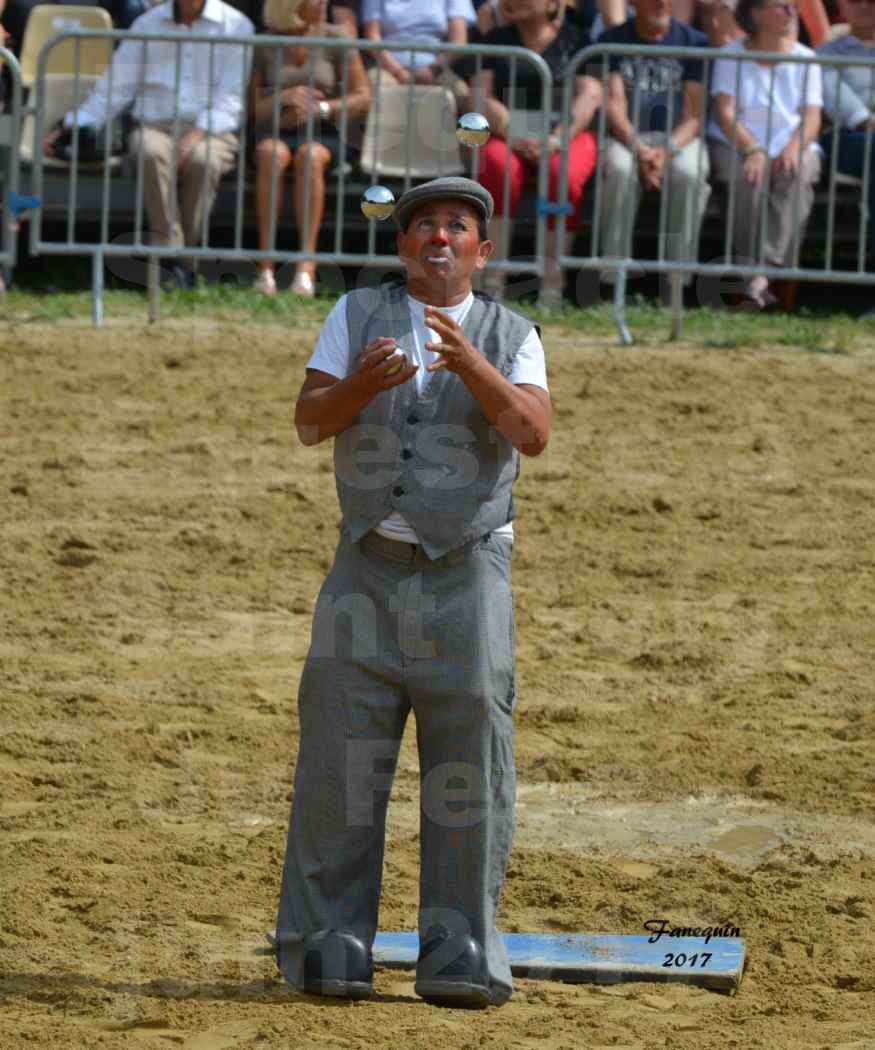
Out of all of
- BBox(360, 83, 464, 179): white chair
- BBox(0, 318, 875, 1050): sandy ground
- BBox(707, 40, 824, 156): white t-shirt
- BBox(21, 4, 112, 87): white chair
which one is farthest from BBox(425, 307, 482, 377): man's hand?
BBox(21, 4, 112, 87): white chair

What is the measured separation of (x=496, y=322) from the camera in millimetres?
4727

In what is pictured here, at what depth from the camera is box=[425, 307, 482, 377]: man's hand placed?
4.41m

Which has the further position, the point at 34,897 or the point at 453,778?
the point at 34,897

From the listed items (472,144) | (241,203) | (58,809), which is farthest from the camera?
(241,203)

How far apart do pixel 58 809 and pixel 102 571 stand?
102 inches

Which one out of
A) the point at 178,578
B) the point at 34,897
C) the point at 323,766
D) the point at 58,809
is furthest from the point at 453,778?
the point at 178,578

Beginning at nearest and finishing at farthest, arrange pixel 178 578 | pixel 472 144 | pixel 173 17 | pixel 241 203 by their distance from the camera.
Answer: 1. pixel 472 144
2. pixel 178 578
3. pixel 241 203
4. pixel 173 17

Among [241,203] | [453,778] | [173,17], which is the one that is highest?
[173,17]

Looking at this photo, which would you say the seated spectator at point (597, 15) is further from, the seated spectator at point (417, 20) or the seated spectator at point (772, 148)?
the seated spectator at point (772, 148)

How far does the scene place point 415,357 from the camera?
4.69 m

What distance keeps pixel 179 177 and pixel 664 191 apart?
2.88 m

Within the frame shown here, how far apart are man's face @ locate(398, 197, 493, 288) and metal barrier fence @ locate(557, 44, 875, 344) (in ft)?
22.8

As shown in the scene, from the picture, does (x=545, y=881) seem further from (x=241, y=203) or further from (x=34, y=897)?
(x=241, y=203)

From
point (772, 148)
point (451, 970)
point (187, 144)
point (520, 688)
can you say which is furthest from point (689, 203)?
point (451, 970)
